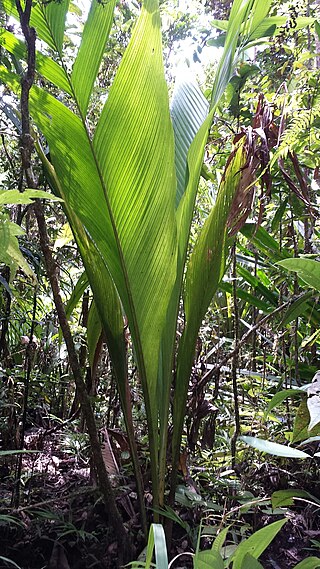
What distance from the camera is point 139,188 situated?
1129 millimetres

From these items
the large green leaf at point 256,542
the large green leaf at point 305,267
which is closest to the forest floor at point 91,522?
the large green leaf at point 256,542

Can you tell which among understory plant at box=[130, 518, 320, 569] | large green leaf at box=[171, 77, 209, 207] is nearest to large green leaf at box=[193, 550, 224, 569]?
understory plant at box=[130, 518, 320, 569]

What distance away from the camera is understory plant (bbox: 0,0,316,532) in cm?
110

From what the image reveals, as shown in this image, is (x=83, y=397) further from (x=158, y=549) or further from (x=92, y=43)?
(x=92, y=43)

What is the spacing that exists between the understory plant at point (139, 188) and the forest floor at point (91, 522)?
0.17 m

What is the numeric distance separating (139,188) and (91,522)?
831 mm

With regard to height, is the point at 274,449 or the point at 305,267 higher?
the point at 305,267

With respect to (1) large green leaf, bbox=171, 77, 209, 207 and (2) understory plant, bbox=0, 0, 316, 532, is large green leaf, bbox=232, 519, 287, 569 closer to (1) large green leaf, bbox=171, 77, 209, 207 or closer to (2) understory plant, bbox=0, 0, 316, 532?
(2) understory plant, bbox=0, 0, 316, 532

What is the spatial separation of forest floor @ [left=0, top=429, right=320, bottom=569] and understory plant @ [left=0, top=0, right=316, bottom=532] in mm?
169

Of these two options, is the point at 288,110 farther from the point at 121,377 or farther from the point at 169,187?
the point at 121,377

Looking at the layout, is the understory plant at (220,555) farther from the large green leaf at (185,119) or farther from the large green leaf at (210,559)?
the large green leaf at (185,119)

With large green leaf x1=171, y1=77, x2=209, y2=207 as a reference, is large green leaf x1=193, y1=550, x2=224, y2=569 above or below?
below

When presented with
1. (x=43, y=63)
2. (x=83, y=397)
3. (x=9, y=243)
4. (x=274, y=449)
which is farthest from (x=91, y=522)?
(x=43, y=63)

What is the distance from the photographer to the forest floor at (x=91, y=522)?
3.73 ft
